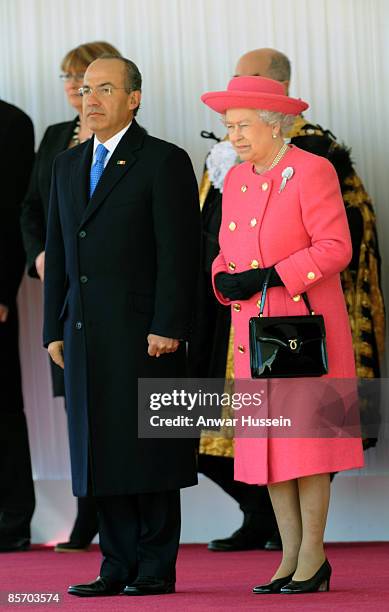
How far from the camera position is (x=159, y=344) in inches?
150

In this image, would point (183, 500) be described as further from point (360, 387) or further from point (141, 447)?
point (141, 447)

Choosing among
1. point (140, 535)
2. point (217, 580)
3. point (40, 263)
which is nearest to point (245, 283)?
point (140, 535)

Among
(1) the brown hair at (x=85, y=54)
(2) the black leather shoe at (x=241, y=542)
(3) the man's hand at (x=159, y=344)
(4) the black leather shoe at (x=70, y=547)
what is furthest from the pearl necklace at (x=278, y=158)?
(4) the black leather shoe at (x=70, y=547)

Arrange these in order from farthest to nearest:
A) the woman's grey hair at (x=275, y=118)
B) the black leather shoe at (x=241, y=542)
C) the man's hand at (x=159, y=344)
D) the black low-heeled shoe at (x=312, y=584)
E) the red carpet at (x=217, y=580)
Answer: the black leather shoe at (x=241, y=542)
the woman's grey hair at (x=275, y=118)
the man's hand at (x=159, y=344)
the black low-heeled shoe at (x=312, y=584)
the red carpet at (x=217, y=580)

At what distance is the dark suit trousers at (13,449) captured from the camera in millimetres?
5664

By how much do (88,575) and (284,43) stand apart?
2549 millimetres

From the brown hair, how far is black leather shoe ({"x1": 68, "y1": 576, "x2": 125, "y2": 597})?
234 cm

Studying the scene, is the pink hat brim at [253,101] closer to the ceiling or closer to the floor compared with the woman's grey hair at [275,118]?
closer to the ceiling

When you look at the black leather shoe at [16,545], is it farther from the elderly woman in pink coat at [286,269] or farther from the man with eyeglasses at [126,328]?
the elderly woman in pink coat at [286,269]

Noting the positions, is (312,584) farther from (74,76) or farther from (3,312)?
(74,76)

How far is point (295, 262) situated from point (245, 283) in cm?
17

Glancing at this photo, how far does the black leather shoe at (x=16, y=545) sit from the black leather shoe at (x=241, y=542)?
828mm

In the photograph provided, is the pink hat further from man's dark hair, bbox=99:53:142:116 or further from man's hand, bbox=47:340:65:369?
man's hand, bbox=47:340:65:369

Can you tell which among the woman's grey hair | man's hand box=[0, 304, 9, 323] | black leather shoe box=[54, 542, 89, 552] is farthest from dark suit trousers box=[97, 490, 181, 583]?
man's hand box=[0, 304, 9, 323]
